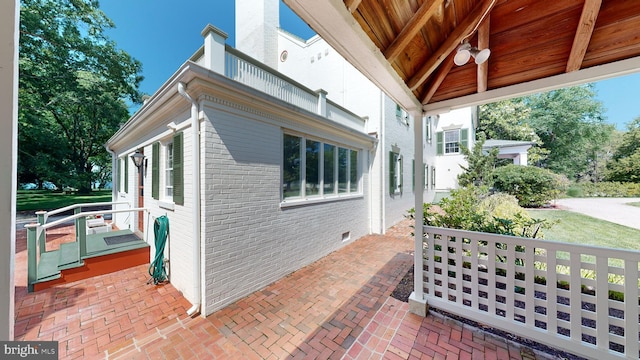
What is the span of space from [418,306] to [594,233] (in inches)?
296

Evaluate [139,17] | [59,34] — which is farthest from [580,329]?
[59,34]

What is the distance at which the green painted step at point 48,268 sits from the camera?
12.7 ft

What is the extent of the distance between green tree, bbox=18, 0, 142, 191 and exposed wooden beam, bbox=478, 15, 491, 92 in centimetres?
1723

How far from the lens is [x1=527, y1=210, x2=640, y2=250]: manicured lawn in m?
5.59

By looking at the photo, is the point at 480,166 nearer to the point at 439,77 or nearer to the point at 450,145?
the point at 450,145

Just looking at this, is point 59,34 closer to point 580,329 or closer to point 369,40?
point 369,40

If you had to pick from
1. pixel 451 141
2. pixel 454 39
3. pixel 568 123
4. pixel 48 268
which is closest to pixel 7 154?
pixel 454 39

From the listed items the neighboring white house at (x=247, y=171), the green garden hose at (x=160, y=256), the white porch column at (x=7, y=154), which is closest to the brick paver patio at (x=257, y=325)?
the green garden hose at (x=160, y=256)

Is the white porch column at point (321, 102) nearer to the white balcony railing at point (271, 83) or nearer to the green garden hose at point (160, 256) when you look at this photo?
the white balcony railing at point (271, 83)

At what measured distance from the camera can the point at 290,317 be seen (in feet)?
9.95

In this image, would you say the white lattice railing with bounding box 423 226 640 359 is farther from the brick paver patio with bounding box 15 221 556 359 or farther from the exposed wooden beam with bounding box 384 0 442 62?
the exposed wooden beam with bounding box 384 0 442 62

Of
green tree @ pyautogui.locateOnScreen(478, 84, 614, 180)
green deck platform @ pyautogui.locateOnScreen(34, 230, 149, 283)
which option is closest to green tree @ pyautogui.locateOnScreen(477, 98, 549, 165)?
green tree @ pyautogui.locateOnScreen(478, 84, 614, 180)

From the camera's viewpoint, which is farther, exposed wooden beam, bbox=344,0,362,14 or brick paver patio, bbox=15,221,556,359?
brick paver patio, bbox=15,221,556,359

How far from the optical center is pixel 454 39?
6.60 feet
